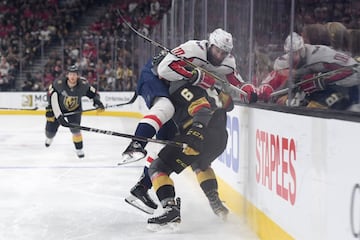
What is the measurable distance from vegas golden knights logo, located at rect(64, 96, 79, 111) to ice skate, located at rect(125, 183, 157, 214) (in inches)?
129

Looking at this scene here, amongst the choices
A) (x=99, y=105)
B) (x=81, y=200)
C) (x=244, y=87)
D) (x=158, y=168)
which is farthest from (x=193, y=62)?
(x=99, y=105)

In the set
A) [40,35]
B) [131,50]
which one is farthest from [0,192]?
[40,35]

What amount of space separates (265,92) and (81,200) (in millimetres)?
1619

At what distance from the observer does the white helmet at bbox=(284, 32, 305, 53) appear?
2.64 m

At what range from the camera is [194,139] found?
3.24m

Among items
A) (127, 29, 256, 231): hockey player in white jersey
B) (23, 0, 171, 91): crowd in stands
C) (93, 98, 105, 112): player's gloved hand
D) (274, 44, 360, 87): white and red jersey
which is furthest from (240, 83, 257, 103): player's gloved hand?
(23, 0, 171, 91): crowd in stands

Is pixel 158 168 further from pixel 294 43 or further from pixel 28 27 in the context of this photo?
pixel 28 27

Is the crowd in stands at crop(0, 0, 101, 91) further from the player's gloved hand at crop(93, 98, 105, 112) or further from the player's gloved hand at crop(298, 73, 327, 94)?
the player's gloved hand at crop(298, 73, 327, 94)

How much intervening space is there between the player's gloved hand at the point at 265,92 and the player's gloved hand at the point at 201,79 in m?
0.29

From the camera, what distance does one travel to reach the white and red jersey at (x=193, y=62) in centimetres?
325

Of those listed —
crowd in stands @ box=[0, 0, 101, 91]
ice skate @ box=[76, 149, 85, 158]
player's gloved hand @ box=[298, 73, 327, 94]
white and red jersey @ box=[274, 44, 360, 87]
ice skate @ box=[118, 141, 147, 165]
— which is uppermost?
crowd in stands @ box=[0, 0, 101, 91]

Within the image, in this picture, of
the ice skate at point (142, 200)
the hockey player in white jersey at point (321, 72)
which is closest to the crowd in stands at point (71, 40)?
the ice skate at point (142, 200)

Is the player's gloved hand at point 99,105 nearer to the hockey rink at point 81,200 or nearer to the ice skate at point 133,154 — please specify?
the hockey rink at point 81,200

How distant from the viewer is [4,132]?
9281 millimetres
